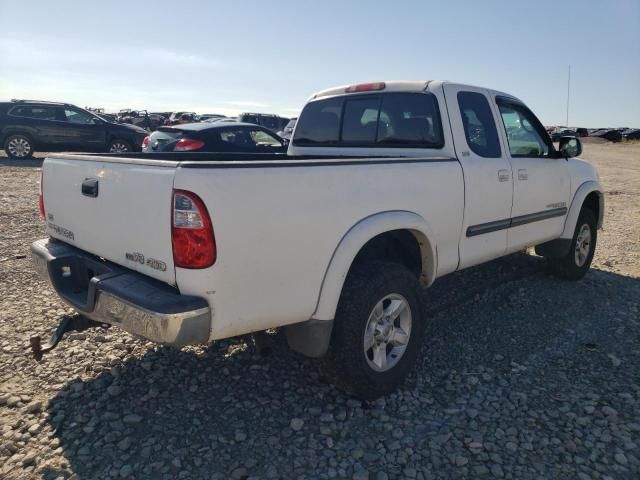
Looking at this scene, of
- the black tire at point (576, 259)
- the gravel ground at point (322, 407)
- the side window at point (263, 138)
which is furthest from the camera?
the side window at point (263, 138)

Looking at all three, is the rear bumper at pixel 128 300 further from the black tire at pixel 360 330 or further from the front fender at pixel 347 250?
the black tire at pixel 360 330

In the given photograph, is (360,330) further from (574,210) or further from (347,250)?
(574,210)

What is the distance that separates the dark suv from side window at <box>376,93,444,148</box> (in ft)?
43.9

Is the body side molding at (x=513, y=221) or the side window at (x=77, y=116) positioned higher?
the side window at (x=77, y=116)

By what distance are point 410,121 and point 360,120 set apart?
50 centimetres

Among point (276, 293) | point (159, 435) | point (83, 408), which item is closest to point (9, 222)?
point (83, 408)

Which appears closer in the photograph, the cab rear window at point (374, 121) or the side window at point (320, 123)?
the cab rear window at point (374, 121)

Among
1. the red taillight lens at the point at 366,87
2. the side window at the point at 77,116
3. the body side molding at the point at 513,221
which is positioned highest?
the side window at the point at 77,116

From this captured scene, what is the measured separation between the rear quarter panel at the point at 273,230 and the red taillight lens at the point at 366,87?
1.39 meters

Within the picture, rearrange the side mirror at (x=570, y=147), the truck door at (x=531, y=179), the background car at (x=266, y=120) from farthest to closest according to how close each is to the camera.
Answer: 1. the background car at (x=266, y=120)
2. the side mirror at (x=570, y=147)
3. the truck door at (x=531, y=179)

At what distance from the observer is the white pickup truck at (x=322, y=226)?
2268 mm

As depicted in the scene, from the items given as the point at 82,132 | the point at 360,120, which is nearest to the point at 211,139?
the point at 360,120

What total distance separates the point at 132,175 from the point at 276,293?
2.99 feet

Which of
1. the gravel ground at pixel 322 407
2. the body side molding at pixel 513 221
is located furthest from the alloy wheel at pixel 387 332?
the body side molding at pixel 513 221
